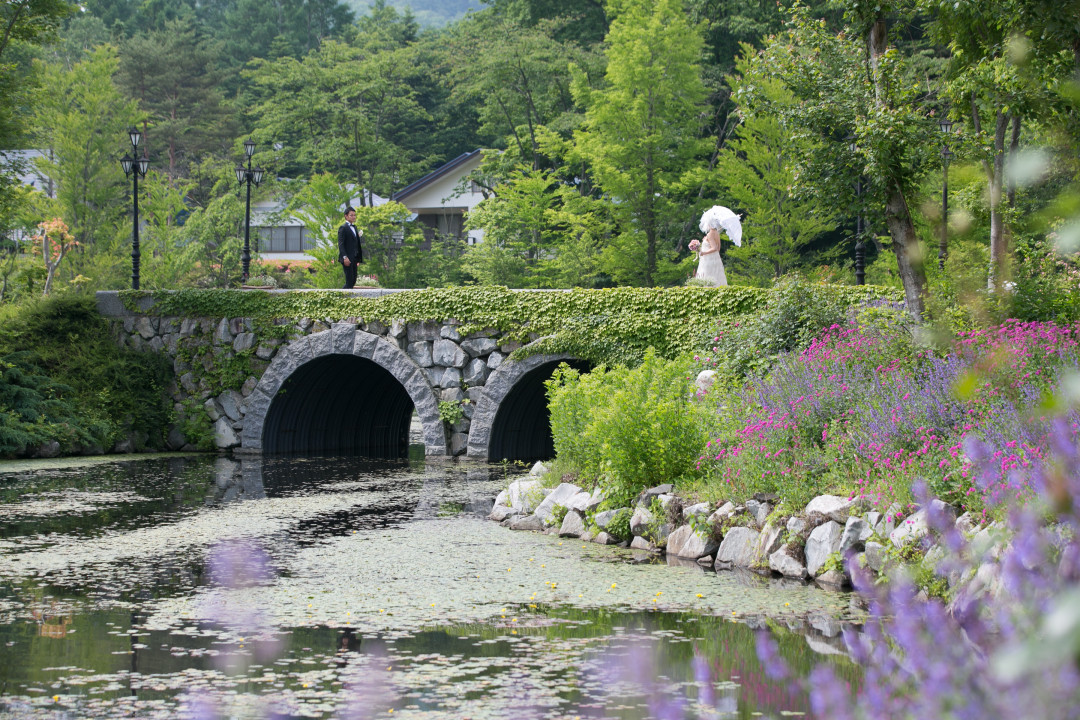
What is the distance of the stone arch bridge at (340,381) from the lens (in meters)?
17.4

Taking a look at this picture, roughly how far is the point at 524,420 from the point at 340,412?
14.5 ft

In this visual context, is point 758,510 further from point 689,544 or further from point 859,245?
point 859,245

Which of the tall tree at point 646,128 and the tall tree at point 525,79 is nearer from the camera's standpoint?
the tall tree at point 646,128

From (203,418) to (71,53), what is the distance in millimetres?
36435

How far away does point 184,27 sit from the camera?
152 feet

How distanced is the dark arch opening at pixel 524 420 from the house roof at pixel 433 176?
20612 millimetres

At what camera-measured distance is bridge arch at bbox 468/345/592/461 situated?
16844mm

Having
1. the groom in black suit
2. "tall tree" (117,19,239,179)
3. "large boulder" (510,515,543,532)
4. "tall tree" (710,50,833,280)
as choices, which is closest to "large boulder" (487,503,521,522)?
"large boulder" (510,515,543,532)

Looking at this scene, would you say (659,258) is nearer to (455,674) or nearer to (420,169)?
(420,169)

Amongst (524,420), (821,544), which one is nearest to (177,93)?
(524,420)

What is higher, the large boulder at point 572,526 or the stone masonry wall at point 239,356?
the stone masonry wall at point 239,356

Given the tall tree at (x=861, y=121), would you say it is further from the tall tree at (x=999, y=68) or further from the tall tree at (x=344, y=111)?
the tall tree at (x=344, y=111)

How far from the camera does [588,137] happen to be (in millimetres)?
26344

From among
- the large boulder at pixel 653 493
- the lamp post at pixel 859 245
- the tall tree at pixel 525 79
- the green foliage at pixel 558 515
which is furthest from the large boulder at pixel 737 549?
the tall tree at pixel 525 79
